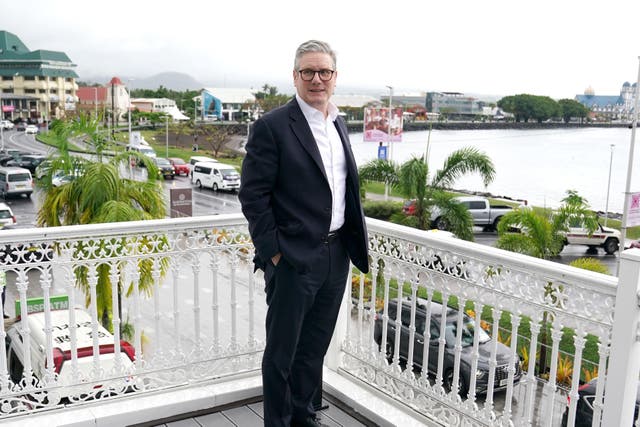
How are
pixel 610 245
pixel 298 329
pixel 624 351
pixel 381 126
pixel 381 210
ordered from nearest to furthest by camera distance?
pixel 624 351 → pixel 298 329 → pixel 610 245 → pixel 381 210 → pixel 381 126

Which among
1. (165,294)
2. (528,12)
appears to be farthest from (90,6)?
(165,294)

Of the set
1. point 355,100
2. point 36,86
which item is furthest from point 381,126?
point 36,86

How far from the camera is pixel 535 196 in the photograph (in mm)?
48125

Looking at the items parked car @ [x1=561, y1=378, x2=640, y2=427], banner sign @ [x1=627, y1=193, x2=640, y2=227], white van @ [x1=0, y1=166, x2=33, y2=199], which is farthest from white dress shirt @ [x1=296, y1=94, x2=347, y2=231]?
white van @ [x1=0, y1=166, x2=33, y2=199]

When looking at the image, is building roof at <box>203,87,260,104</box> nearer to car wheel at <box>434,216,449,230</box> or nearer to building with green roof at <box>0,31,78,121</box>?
building with green roof at <box>0,31,78,121</box>

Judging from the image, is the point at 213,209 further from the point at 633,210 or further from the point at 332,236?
the point at 332,236

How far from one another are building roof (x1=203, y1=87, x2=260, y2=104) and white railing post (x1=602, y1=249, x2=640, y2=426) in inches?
3630

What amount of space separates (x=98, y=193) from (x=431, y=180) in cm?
655

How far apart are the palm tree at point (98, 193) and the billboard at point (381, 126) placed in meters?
23.4

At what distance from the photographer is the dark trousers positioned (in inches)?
86.2

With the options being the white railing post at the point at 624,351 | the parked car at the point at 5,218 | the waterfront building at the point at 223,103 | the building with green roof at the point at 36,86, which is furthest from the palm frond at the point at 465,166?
the building with green roof at the point at 36,86

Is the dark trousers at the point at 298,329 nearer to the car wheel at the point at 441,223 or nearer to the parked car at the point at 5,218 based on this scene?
the car wheel at the point at 441,223

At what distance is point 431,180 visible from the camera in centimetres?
1112

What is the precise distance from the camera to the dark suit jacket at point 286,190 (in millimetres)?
2104
